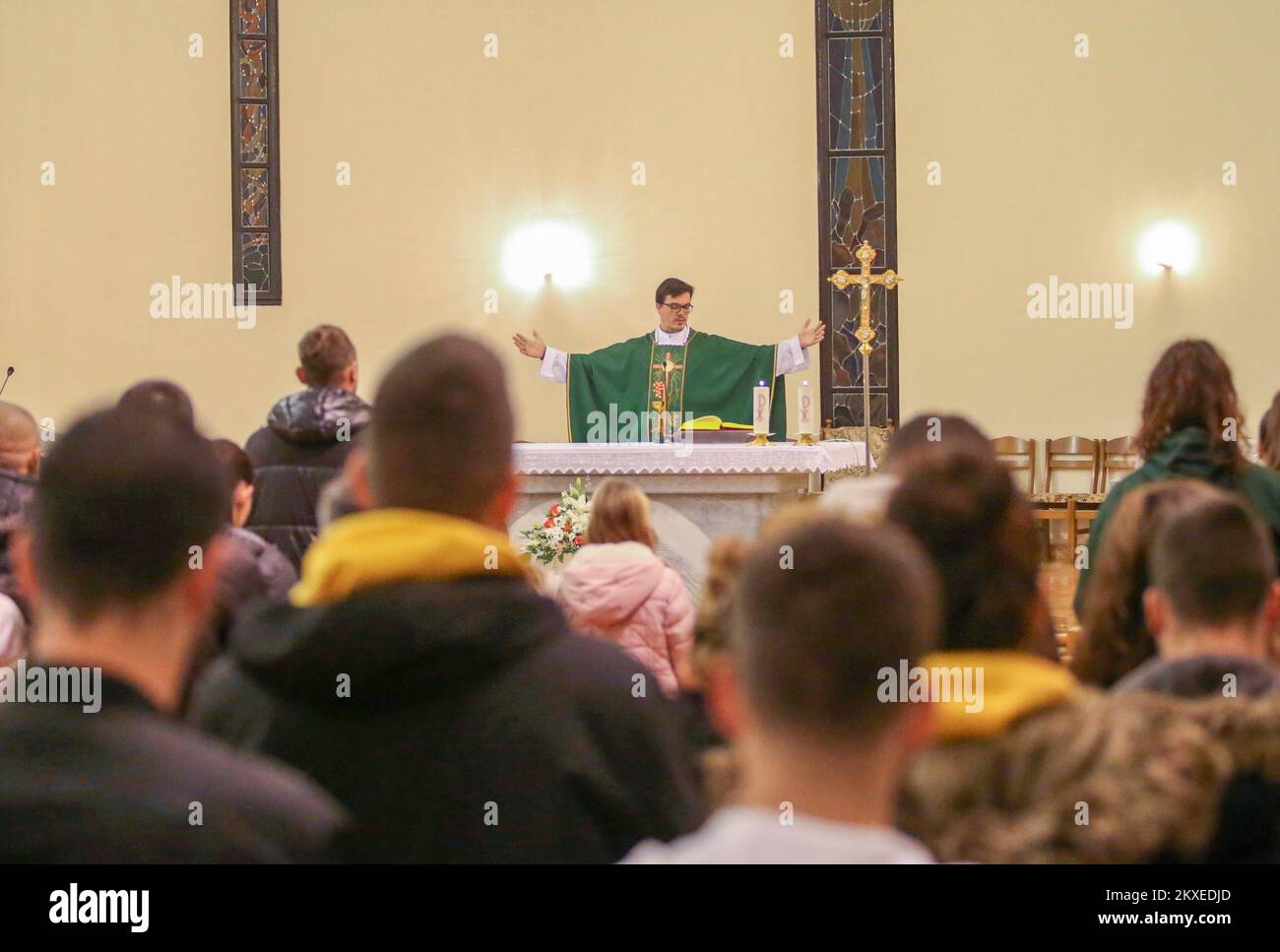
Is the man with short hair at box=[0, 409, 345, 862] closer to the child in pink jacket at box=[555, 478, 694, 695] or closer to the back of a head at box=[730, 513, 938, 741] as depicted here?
the back of a head at box=[730, 513, 938, 741]

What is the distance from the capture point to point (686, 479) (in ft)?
25.6

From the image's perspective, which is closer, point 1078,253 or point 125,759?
point 125,759

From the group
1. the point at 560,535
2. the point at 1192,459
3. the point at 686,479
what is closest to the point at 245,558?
the point at 1192,459

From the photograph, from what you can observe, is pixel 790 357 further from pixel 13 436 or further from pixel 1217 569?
pixel 1217 569

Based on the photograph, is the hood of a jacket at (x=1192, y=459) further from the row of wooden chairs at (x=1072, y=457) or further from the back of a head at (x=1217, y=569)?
the row of wooden chairs at (x=1072, y=457)

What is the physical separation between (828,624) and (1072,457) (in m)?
10.2

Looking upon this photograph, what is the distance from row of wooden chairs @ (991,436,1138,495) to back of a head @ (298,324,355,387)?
24.1 feet

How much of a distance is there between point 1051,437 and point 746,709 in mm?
10273

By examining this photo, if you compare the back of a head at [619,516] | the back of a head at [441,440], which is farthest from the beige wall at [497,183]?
the back of a head at [441,440]

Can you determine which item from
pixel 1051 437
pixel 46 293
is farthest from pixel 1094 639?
pixel 46 293

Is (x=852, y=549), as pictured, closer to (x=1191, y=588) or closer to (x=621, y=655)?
(x=621, y=655)

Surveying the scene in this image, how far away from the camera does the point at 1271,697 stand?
219 cm

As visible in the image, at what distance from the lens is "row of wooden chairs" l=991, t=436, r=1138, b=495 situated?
11195 mm

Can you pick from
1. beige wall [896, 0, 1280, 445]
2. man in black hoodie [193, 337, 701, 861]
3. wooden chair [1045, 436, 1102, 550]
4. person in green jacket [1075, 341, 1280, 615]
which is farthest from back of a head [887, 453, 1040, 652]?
beige wall [896, 0, 1280, 445]
